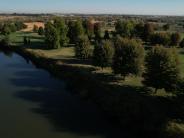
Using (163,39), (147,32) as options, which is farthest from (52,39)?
(147,32)

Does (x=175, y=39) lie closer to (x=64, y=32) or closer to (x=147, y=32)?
(x=147, y=32)

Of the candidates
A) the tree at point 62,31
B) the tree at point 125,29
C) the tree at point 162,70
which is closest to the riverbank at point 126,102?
the tree at point 162,70

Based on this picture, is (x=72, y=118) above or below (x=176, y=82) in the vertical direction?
below

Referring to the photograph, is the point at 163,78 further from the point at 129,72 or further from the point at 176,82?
the point at 129,72

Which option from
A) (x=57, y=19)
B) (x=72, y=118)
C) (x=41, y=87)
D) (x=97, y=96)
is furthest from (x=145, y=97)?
(x=57, y=19)

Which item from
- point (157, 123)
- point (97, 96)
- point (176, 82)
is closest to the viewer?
point (157, 123)

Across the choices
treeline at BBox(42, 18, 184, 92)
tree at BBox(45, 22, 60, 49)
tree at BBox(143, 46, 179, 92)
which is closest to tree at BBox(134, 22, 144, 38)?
treeline at BBox(42, 18, 184, 92)
